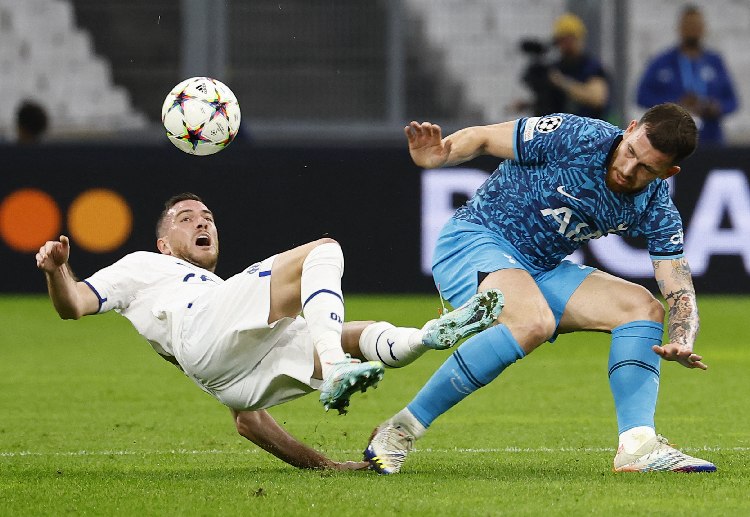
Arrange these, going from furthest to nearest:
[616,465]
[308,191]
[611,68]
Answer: [611,68] < [308,191] < [616,465]

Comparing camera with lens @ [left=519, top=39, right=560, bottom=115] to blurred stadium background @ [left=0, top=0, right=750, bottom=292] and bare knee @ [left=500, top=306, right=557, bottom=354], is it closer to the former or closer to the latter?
blurred stadium background @ [left=0, top=0, right=750, bottom=292]

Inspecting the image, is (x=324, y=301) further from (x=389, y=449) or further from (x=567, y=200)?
(x=567, y=200)

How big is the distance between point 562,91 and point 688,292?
27.6 ft

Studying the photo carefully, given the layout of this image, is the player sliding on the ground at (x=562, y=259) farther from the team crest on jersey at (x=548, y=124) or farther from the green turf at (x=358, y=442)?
the green turf at (x=358, y=442)

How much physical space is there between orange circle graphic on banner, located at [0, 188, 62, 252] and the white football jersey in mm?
7629

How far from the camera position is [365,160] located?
13.7 metres

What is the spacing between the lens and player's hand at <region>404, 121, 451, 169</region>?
590 centimetres

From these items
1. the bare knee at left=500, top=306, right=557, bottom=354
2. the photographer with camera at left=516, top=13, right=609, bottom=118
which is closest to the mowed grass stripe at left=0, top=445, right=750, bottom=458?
the bare knee at left=500, top=306, right=557, bottom=354

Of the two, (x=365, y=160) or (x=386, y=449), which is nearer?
(x=386, y=449)

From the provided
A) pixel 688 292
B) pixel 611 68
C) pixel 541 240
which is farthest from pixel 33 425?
pixel 611 68

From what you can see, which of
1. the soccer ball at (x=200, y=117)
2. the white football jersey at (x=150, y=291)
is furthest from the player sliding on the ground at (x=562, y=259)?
the soccer ball at (x=200, y=117)

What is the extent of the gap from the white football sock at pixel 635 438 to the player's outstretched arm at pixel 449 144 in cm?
120

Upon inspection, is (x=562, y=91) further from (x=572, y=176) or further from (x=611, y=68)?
(x=572, y=176)

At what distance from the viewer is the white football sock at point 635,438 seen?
5727 millimetres
